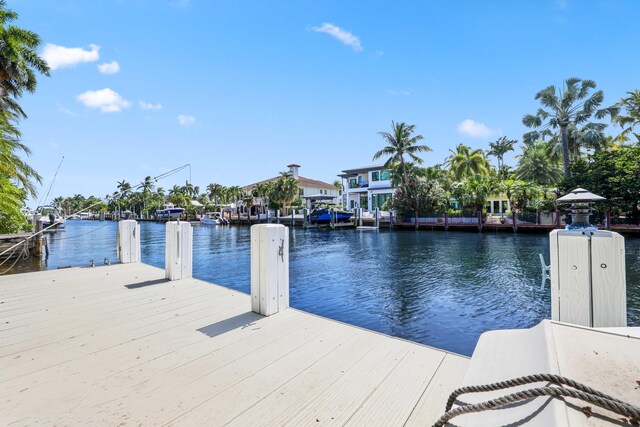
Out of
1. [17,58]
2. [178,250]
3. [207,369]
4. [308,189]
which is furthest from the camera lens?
[308,189]

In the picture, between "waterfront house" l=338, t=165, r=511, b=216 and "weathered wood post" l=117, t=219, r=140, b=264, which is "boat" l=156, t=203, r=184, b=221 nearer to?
"waterfront house" l=338, t=165, r=511, b=216

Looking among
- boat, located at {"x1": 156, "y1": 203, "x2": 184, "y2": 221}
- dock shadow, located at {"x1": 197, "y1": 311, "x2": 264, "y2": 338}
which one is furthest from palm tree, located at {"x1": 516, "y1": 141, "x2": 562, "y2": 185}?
boat, located at {"x1": 156, "y1": 203, "x2": 184, "y2": 221}

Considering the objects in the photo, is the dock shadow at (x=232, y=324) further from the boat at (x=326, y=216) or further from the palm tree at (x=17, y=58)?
the boat at (x=326, y=216)

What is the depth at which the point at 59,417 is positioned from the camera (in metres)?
2.01

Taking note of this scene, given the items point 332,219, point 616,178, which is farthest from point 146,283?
point 332,219

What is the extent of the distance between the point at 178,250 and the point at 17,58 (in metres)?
13.9

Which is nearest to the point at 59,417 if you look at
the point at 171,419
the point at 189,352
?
the point at 171,419

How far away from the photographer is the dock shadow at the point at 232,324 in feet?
11.3

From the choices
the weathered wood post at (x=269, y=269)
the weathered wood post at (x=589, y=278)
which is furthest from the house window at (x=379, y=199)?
the weathered wood post at (x=589, y=278)

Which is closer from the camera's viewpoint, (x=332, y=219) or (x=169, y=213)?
(x=332, y=219)

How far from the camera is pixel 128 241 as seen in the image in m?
7.88

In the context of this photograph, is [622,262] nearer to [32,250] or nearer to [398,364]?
[398,364]

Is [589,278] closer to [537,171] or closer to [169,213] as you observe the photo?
[537,171]

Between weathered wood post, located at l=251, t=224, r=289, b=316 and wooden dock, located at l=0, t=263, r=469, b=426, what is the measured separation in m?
0.17
